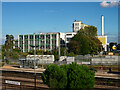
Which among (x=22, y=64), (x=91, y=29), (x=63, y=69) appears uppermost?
Answer: (x=91, y=29)

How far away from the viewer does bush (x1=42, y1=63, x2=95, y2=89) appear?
13.0m

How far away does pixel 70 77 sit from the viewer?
13281 mm

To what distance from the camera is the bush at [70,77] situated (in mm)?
13008

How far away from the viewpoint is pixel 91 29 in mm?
122125

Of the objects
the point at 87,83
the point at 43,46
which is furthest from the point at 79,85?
the point at 43,46

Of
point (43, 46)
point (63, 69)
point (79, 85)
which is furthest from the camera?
point (43, 46)

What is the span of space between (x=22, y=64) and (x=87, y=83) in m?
37.2

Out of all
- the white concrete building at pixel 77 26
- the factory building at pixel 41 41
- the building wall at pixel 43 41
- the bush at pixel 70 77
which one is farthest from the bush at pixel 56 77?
the white concrete building at pixel 77 26

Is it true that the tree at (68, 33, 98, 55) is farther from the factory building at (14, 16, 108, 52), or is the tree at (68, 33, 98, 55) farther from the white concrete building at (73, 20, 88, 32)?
the white concrete building at (73, 20, 88, 32)

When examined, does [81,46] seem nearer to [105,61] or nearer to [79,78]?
[105,61]

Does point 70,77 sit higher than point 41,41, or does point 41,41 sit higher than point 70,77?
point 41,41

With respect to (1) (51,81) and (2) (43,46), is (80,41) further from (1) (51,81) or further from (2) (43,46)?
(1) (51,81)

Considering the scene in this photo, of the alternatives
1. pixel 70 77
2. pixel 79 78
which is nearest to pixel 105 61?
pixel 70 77

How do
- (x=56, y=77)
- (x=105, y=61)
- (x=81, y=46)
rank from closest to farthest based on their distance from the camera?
1. (x=56, y=77)
2. (x=105, y=61)
3. (x=81, y=46)
